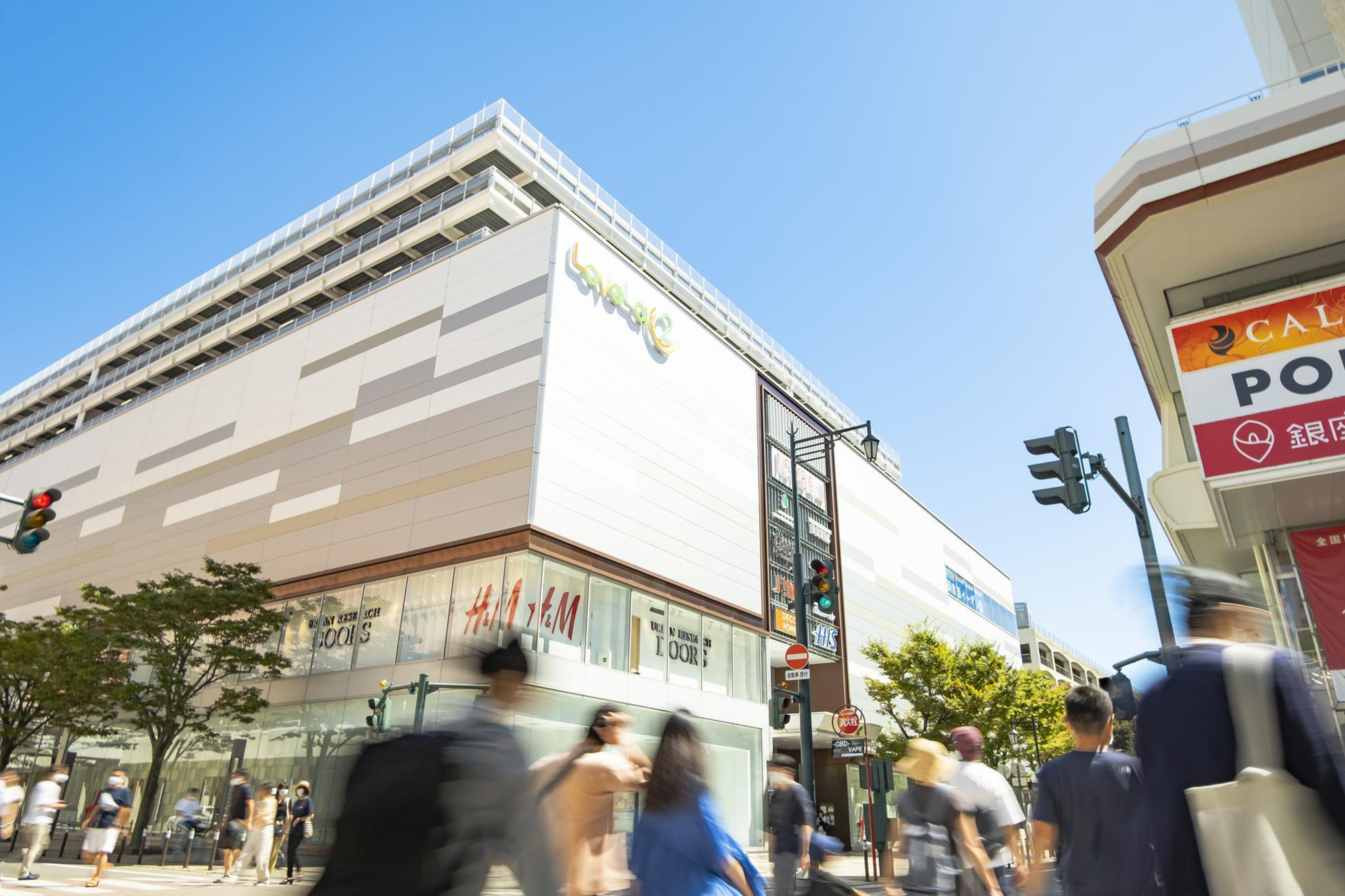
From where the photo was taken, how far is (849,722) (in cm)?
1421

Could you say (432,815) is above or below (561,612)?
below

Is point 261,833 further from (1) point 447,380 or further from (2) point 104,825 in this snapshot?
(1) point 447,380

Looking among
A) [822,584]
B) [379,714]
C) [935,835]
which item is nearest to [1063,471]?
[822,584]

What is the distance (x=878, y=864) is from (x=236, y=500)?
26479 millimetres

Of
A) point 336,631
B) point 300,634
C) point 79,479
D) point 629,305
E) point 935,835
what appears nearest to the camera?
point 935,835

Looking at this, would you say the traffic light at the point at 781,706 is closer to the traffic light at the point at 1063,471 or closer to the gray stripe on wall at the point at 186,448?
the traffic light at the point at 1063,471

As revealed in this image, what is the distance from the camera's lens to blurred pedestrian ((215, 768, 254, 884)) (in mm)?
14297

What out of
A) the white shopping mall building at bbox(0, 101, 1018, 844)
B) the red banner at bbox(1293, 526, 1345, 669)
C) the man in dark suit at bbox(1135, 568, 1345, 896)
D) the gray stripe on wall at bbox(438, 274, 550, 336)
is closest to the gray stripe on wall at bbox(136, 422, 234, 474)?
the white shopping mall building at bbox(0, 101, 1018, 844)

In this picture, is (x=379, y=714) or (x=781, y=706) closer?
(x=781, y=706)

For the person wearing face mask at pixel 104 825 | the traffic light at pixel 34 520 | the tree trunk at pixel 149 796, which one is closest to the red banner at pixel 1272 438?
the traffic light at pixel 34 520

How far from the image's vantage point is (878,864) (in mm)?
22797

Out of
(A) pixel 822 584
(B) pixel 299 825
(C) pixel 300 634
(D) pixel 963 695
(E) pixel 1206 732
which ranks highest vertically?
(C) pixel 300 634

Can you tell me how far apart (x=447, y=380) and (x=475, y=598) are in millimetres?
7900

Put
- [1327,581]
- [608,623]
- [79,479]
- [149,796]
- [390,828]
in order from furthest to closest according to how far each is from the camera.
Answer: [79,479] < [608,623] < [149,796] < [1327,581] < [390,828]
